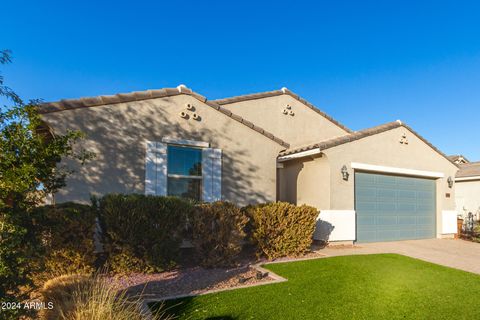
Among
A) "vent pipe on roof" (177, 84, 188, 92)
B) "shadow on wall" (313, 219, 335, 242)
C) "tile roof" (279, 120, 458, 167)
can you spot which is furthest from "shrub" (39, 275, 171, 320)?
"tile roof" (279, 120, 458, 167)

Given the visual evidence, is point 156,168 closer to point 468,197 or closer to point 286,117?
point 286,117

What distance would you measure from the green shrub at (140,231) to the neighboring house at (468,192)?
780 inches

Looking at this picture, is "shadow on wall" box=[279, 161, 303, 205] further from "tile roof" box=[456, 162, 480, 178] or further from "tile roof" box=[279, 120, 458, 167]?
"tile roof" box=[456, 162, 480, 178]

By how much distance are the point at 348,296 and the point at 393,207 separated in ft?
28.0

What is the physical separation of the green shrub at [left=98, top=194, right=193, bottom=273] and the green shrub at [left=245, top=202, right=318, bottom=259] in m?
2.43

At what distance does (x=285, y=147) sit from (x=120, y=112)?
19.6 feet

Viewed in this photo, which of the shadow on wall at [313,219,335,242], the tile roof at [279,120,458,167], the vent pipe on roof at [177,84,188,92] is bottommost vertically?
the shadow on wall at [313,219,335,242]

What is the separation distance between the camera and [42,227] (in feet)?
15.9

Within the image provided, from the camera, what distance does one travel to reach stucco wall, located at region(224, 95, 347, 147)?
569 inches

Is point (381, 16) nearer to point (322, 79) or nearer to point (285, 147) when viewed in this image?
point (322, 79)

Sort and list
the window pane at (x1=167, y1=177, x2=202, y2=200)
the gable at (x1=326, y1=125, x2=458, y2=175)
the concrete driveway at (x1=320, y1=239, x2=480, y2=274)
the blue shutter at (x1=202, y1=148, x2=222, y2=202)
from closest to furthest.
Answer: the concrete driveway at (x1=320, y1=239, x2=480, y2=274)
the window pane at (x1=167, y1=177, x2=202, y2=200)
the blue shutter at (x1=202, y1=148, x2=222, y2=202)
the gable at (x1=326, y1=125, x2=458, y2=175)

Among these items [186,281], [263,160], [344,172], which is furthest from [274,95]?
[186,281]

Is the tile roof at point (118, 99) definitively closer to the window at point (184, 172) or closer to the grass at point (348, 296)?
the window at point (184, 172)

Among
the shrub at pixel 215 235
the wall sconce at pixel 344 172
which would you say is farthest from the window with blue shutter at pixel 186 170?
the wall sconce at pixel 344 172
